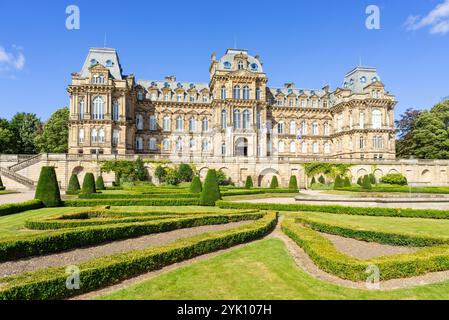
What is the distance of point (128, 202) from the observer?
2508 cm

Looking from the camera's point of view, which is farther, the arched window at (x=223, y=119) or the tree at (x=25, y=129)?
the tree at (x=25, y=129)

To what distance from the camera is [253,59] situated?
57.9 meters

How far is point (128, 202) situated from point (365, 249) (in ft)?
57.7

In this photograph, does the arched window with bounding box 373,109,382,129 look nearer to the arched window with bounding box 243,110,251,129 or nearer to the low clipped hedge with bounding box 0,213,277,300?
the arched window with bounding box 243,110,251,129

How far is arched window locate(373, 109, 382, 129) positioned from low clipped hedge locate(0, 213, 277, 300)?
1987 inches

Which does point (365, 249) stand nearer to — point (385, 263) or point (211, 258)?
point (385, 263)

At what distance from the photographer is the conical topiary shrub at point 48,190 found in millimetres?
23578

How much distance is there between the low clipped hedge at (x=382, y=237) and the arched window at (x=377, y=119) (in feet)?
153

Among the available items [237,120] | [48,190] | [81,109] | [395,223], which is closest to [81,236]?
[48,190]

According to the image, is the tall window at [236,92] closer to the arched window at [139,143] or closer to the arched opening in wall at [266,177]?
the arched opening in wall at [266,177]

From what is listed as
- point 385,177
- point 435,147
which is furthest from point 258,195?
point 435,147

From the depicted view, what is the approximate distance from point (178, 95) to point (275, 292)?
55156mm

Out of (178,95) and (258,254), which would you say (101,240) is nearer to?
(258,254)

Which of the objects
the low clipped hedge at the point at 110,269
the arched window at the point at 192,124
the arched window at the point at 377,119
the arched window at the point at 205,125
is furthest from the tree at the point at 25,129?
the arched window at the point at 377,119
